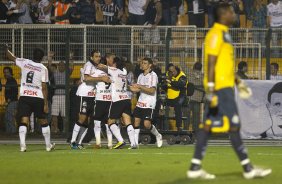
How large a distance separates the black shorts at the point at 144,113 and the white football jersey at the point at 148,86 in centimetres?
8

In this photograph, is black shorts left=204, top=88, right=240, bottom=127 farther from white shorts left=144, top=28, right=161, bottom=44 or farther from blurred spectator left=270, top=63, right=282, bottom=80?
blurred spectator left=270, top=63, right=282, bottom=80

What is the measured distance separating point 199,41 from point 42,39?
15.1 ft

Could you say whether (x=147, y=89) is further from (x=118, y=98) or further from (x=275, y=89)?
(x=275, y=89)

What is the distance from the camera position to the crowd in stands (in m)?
29.7

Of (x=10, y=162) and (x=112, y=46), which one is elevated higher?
(x=112, y=46)

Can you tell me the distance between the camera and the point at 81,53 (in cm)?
2802

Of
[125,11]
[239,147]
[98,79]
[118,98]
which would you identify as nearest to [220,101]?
[239,147]

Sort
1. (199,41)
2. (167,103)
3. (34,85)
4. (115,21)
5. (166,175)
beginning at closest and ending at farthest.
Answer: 1. (166,175)
2. (34,85)
3. (167,103)
4. (199,41)
5. (115,21)

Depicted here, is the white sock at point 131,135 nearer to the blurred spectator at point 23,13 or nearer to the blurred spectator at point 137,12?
the blurred spectator at point 137,12

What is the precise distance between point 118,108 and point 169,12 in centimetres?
896

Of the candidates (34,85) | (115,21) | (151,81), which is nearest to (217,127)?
(34,85)

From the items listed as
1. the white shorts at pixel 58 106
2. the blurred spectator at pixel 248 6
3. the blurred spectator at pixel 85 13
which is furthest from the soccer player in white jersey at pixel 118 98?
the blurred spectator at pixel 248 6

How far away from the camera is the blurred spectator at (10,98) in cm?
2784

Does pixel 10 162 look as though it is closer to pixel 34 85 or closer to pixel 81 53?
pixel 34 85
